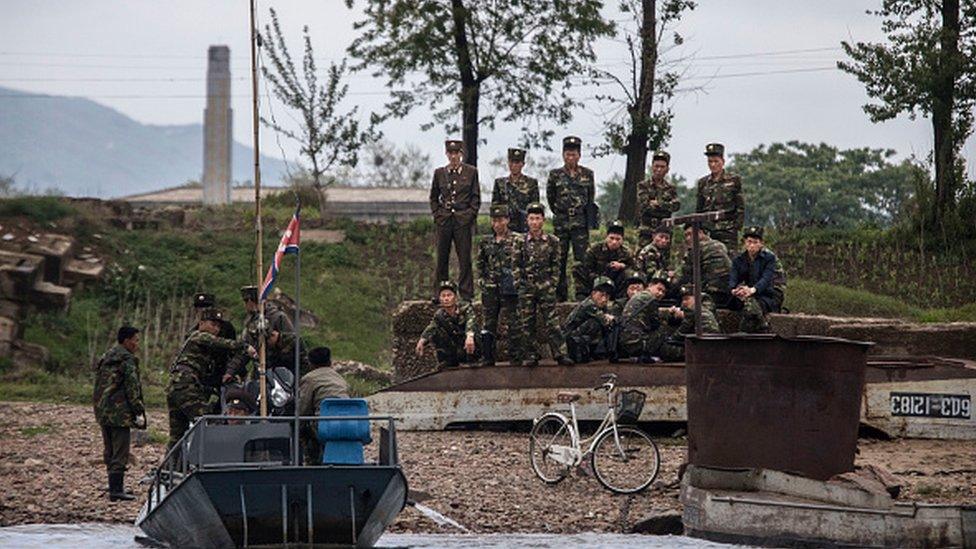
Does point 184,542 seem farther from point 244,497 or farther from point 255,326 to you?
point 255,326

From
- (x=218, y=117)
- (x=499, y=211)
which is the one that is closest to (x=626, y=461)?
(x=499, y=211)

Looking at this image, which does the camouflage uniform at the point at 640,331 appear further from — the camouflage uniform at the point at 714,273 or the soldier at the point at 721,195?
the soldier at the point at 721,195

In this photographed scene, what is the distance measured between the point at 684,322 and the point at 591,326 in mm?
→ 1145

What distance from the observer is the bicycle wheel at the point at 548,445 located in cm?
2167

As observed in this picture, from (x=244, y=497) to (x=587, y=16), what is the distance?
20.4 m

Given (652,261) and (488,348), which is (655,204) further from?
(488,348)

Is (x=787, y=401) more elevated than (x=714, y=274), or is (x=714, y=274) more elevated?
(x=714, y=274)

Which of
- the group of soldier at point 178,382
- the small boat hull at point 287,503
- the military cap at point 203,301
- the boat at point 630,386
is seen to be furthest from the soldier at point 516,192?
the small boat hull at point 287,503

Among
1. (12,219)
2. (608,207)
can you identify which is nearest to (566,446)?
(12,219)

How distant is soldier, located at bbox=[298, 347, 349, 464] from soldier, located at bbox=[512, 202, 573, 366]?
486 centimetres

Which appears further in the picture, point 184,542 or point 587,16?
point 587,16

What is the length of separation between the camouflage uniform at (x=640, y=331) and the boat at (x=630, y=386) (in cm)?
24

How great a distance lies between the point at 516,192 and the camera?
88.0 ft

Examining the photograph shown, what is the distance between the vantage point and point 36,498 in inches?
875
